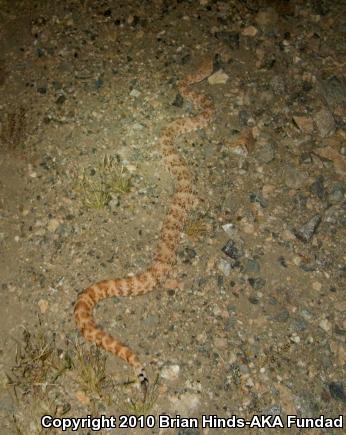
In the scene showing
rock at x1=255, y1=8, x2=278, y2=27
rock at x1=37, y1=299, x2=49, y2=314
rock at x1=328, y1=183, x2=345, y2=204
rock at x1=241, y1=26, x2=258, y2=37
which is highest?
rock at x1=255, y1=8, x2=278, y2=27

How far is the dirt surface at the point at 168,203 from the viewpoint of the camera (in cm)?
651

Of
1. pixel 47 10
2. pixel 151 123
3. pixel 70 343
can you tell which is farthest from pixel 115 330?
→ pixel 47 10

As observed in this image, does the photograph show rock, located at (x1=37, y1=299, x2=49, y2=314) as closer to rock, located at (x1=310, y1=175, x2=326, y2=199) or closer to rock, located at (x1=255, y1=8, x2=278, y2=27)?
rock, located at (x1=310, y1=175, x2=326, y2=199)

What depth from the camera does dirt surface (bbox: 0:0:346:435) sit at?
256 inches

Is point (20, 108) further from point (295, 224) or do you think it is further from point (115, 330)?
point (295, 224)

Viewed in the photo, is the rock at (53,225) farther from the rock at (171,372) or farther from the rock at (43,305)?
the rock at (171,372)

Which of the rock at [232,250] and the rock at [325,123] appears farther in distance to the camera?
the rock at [325,123]

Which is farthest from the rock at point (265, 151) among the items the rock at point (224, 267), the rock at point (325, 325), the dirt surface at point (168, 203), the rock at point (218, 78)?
the rock at point (325, 325)

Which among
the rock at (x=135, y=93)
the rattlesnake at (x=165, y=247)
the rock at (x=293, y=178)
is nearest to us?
the rattlesnake at (x=165, y=247)

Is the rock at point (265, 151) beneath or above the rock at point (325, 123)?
beneath

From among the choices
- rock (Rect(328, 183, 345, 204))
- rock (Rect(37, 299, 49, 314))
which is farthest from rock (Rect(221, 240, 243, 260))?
rock (Rect(37, 299, 49, 314))

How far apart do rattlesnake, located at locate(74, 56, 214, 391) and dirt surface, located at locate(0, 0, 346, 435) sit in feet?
0.47

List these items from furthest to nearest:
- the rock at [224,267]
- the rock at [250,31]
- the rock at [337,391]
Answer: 1. the rock at [250,31]
2. the rock at [224,267]
3. the rock at [337,391]

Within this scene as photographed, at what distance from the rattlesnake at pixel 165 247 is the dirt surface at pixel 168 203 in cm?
14
